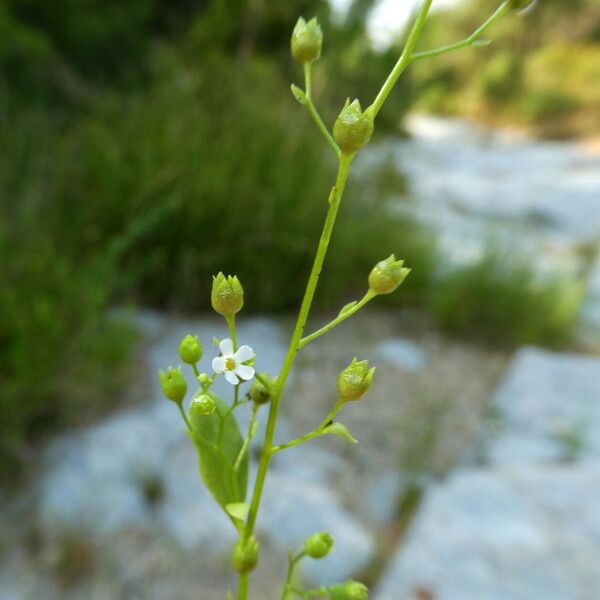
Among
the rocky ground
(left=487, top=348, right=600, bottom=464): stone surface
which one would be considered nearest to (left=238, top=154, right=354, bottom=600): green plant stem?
the rocky ground

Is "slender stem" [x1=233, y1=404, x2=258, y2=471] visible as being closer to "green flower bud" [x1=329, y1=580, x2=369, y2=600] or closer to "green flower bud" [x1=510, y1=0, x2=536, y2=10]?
"green flower bud" [x1=329, y1=580, x2=369, y2=600]

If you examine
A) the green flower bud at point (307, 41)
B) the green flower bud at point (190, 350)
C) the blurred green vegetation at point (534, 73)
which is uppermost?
the blurred green vegetation at point (534, 73)

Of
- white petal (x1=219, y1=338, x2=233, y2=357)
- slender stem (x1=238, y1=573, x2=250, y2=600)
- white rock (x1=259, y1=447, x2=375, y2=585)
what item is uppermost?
white rock (x1=259, y1=447, x2=375, y2=585)

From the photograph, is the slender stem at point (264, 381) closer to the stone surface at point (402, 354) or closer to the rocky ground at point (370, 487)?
the rocky ground at point (370, 487)

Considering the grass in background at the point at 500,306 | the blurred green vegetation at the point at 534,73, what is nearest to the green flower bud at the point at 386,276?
the grass in background at the point at 500,306

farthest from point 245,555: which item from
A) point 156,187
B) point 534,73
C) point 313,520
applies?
point 534,73

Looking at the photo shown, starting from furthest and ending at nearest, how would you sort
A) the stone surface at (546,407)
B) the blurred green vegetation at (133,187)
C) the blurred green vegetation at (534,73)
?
1. the blurred green vegetation at (534,73)
2. the stone surface at (546,407)
3. the blurred green vegetation at (133,187)
